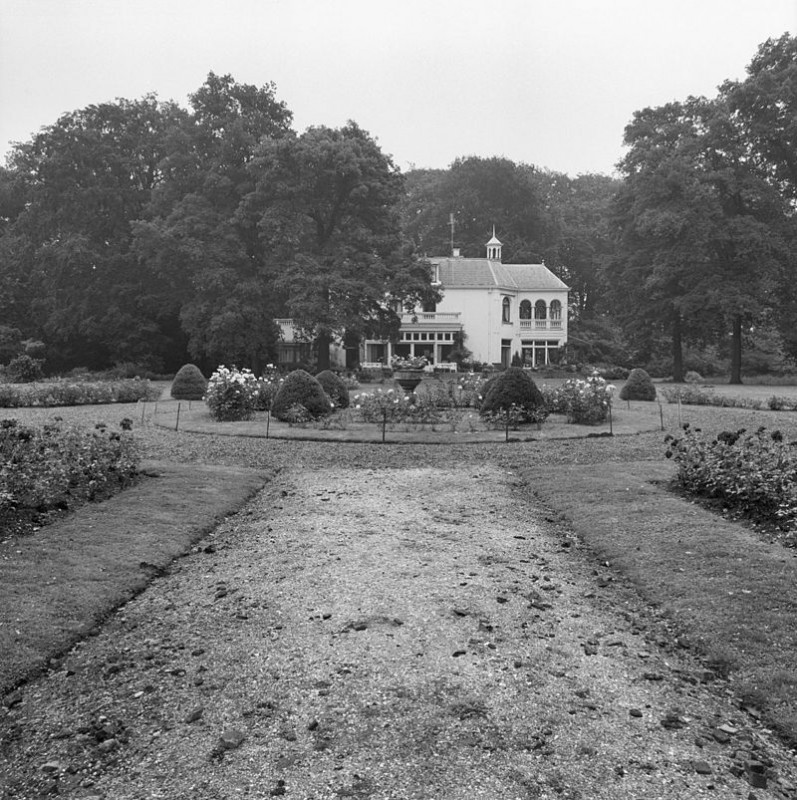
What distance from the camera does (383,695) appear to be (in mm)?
3924

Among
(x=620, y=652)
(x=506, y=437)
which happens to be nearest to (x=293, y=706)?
(x=620, y=652)

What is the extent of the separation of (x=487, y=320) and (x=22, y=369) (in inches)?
1080

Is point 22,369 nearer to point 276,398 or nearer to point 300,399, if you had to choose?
point 276,398

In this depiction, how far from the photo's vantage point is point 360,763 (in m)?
3.27

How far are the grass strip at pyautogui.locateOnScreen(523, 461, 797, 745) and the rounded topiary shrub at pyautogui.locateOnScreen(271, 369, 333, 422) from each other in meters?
8.63

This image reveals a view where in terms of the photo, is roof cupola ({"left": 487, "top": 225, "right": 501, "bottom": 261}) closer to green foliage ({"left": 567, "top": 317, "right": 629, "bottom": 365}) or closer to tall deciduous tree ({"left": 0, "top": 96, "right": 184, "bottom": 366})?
green foliage ({"left": 567, "top": 317, "right": 629, "bottom": 365})

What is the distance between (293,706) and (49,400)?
73.0 ft

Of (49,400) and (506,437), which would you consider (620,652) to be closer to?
(506,437)

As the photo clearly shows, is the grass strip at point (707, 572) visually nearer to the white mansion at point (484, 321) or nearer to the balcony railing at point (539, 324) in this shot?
the white mansion at point (484, 321)

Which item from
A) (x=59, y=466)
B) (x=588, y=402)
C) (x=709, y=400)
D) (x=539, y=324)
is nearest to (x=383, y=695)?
(x=59, y=466)

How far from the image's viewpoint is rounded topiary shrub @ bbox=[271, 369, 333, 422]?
695 inches

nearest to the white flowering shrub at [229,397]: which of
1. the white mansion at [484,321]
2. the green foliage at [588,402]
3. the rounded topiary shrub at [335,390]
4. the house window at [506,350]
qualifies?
the rounded topiary shrub at [335,390]

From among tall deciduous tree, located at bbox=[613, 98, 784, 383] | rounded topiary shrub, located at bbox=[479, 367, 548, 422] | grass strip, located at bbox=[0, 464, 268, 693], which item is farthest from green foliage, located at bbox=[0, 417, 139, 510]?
tall deciduous tree, located at bbox=[613, 98, 784, 383]

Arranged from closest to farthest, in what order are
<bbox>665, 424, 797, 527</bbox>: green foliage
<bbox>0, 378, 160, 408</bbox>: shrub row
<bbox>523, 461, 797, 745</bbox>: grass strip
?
<bbox>523, 461, 797, 745</bbox>: grass strip → <bbox>665, 424, 797, 527</bbox>: green foliage → <bbox>0, 378, 160, 408</bbox>: shrub row
